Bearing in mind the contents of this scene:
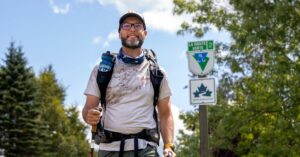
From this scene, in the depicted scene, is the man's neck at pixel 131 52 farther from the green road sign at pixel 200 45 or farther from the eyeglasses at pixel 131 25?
the green road sign at pixel 200 45

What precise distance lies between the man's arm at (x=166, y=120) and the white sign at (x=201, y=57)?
12.2ft

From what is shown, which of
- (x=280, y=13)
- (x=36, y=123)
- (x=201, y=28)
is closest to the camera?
(x=280, y=13)

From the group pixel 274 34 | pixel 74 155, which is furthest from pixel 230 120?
pixel 74 155

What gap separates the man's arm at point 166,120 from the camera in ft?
11.7

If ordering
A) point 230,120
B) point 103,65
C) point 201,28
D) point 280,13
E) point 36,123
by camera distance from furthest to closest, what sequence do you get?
point 36,123 → point 201,28 → point 230,120 → point 280,13 → point 103,65

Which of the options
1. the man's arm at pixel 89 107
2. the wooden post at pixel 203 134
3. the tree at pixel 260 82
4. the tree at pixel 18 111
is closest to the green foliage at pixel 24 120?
the tree at pixel 18 111

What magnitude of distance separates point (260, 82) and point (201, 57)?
6.14m

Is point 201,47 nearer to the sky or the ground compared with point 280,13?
nearer to the ground

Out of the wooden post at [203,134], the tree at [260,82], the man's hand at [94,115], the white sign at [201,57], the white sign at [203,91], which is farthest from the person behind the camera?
the tree at [260,82]

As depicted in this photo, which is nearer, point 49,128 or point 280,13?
point 280,13

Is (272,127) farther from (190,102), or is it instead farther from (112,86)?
(112,86)

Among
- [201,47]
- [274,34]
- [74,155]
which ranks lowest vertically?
[74,155]

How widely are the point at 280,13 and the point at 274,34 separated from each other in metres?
0.62

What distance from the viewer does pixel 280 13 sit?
1220 cm
